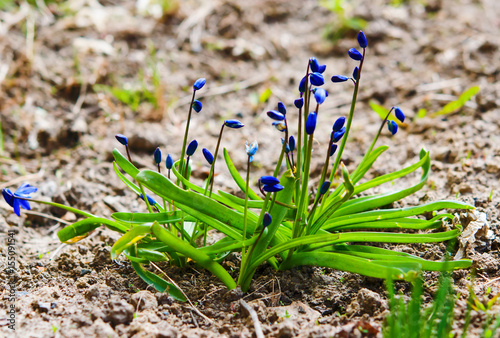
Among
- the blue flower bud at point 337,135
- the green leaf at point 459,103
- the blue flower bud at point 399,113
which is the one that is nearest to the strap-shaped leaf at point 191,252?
the blue flower bud at point 337,135

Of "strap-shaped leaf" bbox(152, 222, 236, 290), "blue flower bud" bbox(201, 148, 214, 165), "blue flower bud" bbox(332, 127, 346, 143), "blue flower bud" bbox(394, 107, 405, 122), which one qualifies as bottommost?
"strap-shaped leaf" bbox(152, 222, 236, 290)

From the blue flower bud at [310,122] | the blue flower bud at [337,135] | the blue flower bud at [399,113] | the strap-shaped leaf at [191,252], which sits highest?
the blue flower bud at [399,113]

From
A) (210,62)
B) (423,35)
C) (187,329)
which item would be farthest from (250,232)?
(423,35)

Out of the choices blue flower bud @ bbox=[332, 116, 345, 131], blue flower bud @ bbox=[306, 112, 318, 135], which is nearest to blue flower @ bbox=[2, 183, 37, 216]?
blue flower bud @ bbox=[306, 112, 318, 135]

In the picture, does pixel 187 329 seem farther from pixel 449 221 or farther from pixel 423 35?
pixel 423 35

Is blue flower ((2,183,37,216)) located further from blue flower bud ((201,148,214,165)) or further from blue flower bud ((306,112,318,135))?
blue flower bud ((306,112,318,135))

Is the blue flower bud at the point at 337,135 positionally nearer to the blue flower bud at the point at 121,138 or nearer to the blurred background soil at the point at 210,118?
the blurred background soil at the point at 210,118
